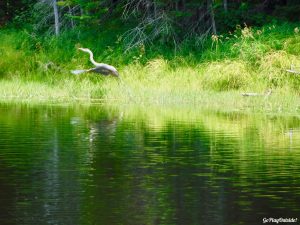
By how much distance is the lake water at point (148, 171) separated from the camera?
9.50m

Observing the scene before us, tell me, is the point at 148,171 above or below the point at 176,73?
below

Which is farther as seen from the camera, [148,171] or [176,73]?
[176,73]

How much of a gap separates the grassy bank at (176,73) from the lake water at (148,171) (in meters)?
5.73

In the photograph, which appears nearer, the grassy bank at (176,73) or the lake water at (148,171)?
the lake water at (148,171)

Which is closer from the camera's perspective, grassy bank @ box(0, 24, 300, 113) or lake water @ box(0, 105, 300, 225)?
lake water @ box(0, 105, 300, 225)

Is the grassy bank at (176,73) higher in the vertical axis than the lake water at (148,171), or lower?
higher

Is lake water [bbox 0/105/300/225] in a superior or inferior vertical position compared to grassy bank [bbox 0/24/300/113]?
inferior

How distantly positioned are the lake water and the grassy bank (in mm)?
5731

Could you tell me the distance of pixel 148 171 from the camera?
1245 centimetres

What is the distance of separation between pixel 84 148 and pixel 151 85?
1357 cm

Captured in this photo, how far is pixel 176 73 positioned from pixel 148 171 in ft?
55.0

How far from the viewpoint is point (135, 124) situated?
20.0m

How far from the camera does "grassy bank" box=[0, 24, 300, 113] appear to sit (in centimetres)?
2688

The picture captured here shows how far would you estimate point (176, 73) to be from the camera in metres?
29.1
